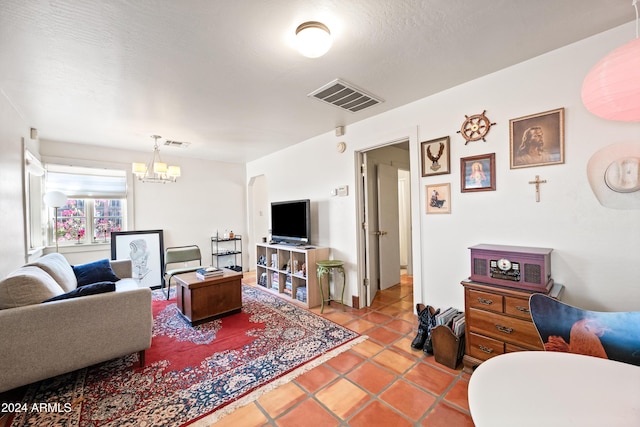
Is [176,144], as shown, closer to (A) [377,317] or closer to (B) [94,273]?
(B) [94,273]

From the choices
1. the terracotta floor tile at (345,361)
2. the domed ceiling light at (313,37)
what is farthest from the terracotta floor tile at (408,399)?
the domed ceiling light at (313,37)

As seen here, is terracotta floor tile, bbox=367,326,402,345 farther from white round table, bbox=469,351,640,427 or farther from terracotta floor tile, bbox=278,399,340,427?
white round table, bbox=469,351,640,427

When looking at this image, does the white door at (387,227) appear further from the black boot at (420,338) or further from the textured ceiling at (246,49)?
the black boot at (420,338)

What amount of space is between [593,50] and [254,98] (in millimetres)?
2685

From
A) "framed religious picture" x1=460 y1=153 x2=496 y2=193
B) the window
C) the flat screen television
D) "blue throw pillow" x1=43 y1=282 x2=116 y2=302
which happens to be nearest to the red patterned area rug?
"blue throw pillow" x1=43 y1=282 x2=116 y2=302

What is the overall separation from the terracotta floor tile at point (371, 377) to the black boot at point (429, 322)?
0.45 meters

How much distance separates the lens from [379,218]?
3.90 metres

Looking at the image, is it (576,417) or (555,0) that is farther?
(555,0)

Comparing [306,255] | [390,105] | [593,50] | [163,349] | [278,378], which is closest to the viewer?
[593,50]

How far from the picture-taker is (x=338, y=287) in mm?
3617

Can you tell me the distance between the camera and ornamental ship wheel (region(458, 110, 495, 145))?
228cm

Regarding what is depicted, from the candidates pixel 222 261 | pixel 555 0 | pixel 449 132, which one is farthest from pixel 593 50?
pixel 222 261

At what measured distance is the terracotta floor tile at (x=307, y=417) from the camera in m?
1.57

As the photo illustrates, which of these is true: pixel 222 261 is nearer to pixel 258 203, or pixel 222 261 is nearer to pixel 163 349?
pixel 258 203
